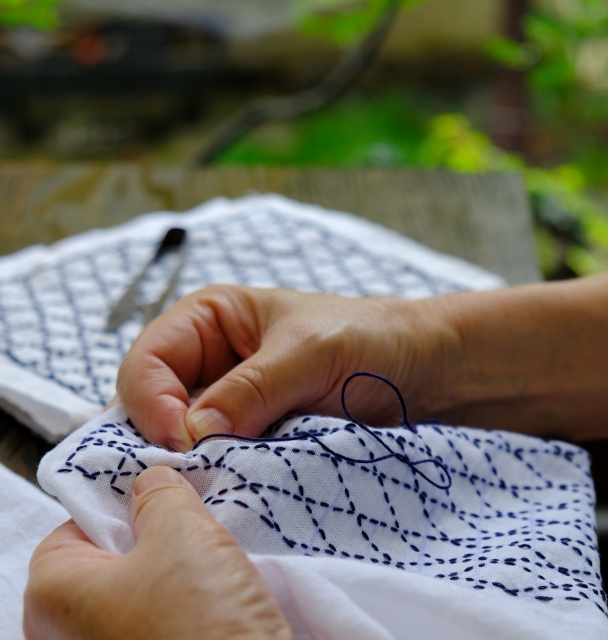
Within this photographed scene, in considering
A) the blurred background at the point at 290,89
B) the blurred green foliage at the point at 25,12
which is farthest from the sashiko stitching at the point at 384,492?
the blurred background at the point at 290,89

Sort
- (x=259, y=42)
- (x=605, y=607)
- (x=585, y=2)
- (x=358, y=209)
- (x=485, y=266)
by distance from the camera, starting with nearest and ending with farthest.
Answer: (x=605, y=607), (x=485, y=266), (x=358, y=209), (x=585, y=2), (x=259, y=42)

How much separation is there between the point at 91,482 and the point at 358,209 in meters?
0.67

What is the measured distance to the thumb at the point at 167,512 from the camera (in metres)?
0.37

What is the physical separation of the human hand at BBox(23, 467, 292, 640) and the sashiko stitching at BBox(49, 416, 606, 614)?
47 mm

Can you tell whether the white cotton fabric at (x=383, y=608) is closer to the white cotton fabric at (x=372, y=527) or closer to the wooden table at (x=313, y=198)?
the white cotton fabric at (x=372, y=527)

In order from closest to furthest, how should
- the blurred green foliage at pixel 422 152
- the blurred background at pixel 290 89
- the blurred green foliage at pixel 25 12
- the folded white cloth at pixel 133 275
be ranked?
the folded white cloth at pixel 133 275, the blurred green foliage at pixel 25 12, the blurred green foliage at pixel 422 152, the blurred background at pixel 290 89

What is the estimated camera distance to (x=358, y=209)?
1025 mm

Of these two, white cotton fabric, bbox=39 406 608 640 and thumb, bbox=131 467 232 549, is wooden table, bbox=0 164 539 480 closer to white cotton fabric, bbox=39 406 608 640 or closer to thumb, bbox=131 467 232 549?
white cotton fabric, bbox=39 406 608 640

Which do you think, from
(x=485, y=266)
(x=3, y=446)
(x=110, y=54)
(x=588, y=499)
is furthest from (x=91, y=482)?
(x=110, y=54)

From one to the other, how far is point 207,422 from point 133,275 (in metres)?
0.37

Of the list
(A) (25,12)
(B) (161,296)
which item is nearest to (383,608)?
(B) (161,296)

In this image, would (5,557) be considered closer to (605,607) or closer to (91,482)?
(91,482)

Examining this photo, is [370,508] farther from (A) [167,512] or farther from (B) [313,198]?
(B) [313,198]

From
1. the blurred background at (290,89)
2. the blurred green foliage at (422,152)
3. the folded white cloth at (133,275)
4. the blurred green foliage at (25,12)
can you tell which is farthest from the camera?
the blurred background at (290,89)
